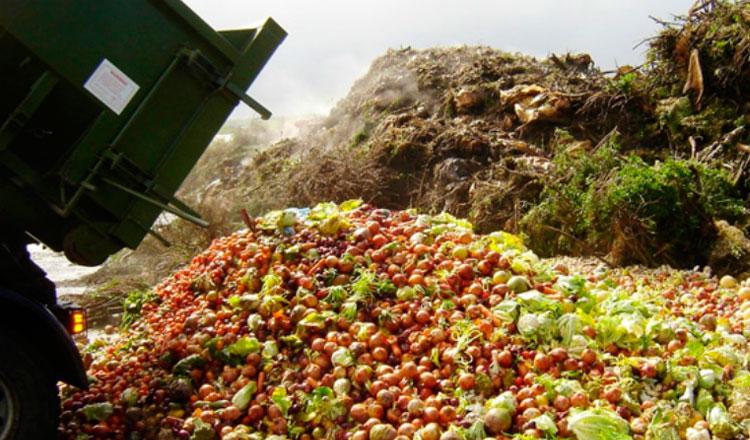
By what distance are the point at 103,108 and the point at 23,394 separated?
1587 millimetres

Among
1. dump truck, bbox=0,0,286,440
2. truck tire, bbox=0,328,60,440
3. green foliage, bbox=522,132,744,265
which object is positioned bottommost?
truck tire, bbox=0,328,60,440

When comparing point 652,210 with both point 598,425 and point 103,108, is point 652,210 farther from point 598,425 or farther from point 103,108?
point 103,108

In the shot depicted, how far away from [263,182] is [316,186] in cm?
245

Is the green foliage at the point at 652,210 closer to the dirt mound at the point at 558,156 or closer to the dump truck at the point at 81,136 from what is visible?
the dirt mound at the point at 558,156

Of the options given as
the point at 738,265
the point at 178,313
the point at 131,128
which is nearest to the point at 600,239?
the point at 738,265

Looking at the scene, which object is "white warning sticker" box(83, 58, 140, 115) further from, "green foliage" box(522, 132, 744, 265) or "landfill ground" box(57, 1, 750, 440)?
"green foliage" box(522, 132, 744, 265)

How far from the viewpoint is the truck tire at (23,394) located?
364 cm

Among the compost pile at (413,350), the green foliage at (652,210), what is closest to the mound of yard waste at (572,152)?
the green foliage at (652,210)

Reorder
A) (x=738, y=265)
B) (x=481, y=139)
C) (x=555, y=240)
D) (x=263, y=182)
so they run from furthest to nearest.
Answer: (x=263, y=182)
(x=481, y=139)
(x=555, y=240)
(x=738, y=265)

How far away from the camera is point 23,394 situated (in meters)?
3.69

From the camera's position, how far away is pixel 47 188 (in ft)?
13.0

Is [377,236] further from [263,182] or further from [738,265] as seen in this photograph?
[263,182]

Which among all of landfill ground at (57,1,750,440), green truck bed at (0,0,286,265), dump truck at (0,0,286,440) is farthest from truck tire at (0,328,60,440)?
green truck bed at (0,0,286,265)

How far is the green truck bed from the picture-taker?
3807mm
